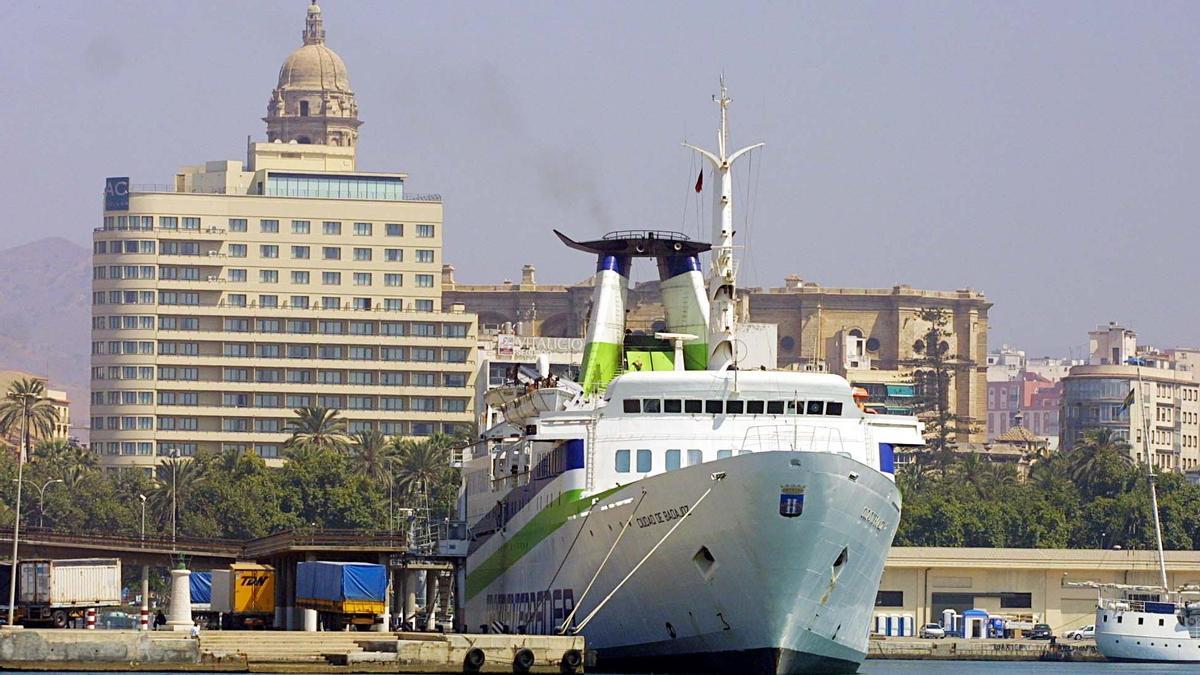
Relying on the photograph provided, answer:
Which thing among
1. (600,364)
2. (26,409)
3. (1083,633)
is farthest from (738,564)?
(26,409)

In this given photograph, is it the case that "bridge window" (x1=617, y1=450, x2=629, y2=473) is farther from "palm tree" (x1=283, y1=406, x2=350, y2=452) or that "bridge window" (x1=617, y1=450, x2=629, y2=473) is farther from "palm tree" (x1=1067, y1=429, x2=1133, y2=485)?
"palm tree" (x1=1067, y1=429, x2=1133, y2=485)

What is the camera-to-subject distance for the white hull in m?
119

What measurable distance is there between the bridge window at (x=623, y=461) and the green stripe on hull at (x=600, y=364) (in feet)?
31.7

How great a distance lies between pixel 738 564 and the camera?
6144cm

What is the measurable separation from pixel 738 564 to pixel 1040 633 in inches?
2863

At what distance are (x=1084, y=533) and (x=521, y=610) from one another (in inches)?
3783

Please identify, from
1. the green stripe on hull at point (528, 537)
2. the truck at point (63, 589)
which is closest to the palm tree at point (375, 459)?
the truck at point (63, 589)

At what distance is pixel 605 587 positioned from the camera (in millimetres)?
65875

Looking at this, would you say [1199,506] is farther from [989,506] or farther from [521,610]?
[521,610]

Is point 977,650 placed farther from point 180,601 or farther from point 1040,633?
point 180,601

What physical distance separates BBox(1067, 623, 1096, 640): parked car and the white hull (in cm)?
807

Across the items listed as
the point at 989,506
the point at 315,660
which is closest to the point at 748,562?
the point at 315,660

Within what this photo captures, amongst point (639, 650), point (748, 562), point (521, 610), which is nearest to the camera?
point (748, 562)

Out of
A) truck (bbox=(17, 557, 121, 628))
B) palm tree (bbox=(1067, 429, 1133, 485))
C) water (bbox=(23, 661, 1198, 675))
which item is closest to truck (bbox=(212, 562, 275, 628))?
truck (bbox=(17, 557, 121, 628))
